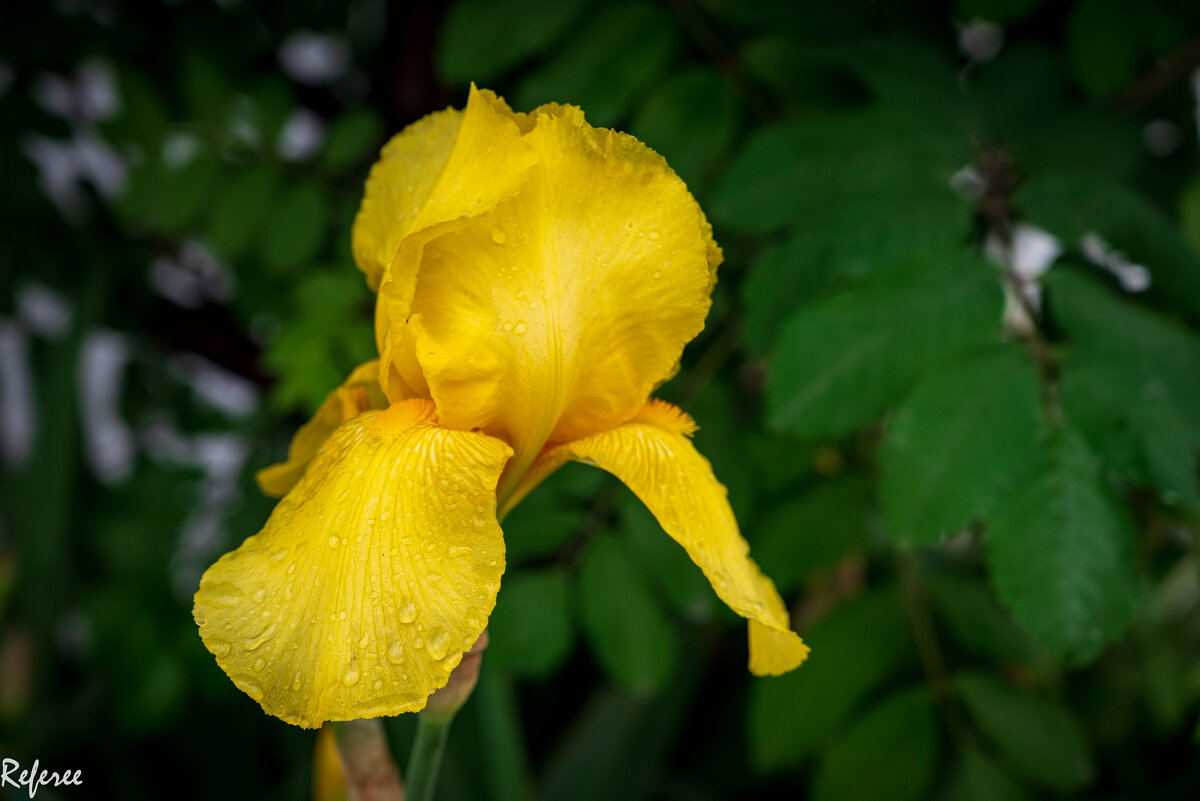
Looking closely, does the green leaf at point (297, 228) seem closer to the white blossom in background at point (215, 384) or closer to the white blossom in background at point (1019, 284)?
the white blossom in background at point (215, 384)

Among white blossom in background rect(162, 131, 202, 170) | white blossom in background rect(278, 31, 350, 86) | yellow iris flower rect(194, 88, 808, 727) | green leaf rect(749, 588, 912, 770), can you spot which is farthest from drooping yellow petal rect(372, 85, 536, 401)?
white blossom in background rect(278, 31, 350, 86)

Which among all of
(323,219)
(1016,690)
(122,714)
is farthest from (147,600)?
(1016,690)

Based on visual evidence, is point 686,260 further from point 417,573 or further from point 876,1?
point 876,1

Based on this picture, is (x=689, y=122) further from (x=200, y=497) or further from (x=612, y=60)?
(x=200, y=497)

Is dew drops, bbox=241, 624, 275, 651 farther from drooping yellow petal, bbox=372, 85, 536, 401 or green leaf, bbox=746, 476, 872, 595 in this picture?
green leaf, bbox=746, 476, 872, 595

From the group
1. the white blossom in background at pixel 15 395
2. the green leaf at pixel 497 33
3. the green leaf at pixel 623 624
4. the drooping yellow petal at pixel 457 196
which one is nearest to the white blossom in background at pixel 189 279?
the white blossom in background at pixel 15 395
